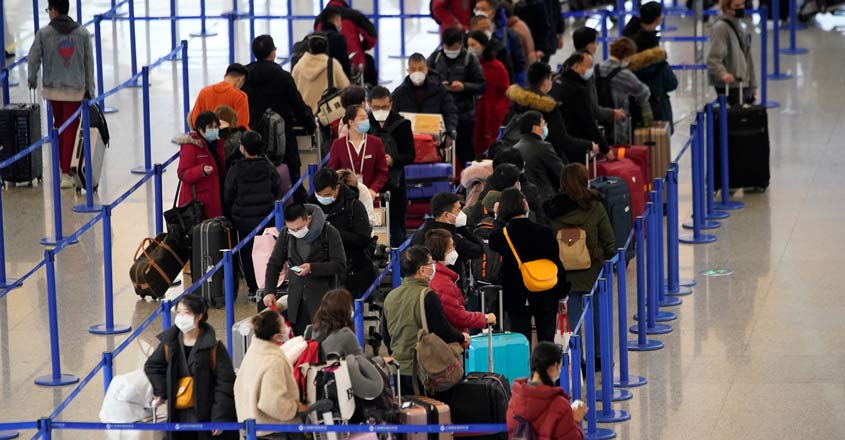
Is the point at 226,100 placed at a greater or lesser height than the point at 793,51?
lesser

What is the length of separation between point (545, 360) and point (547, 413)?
258 mm

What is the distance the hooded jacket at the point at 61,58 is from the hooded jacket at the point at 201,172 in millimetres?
3153

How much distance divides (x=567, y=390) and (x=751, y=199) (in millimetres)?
7056

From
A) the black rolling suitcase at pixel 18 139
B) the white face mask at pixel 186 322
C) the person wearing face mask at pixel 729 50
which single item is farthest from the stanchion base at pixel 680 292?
the black rolling suitcase at pixel 18 139

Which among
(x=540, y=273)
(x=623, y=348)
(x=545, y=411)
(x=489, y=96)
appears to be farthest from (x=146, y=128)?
(x=545, y=411)

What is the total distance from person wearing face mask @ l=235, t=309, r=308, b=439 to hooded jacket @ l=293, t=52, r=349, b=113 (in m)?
6.51

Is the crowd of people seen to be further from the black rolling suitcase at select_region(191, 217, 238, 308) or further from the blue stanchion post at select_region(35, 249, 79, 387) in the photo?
the blue stanchion post at select_region(35, 249, 79, 387)

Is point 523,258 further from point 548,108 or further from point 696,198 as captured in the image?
point 696,198

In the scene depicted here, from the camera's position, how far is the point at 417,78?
14.2 meters

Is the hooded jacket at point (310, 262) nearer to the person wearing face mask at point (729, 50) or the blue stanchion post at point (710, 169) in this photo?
the blue stanchion post at point (710, 169)

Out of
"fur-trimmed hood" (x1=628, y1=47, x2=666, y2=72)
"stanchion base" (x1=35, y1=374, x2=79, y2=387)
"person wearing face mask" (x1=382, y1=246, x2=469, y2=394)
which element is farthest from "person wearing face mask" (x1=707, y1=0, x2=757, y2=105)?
"person wearing face mask" (x1=382, y1=246, x2=469, y2=394)

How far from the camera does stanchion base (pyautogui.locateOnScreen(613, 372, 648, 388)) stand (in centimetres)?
1123

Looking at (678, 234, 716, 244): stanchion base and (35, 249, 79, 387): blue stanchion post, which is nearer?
(35, 249, 79, 387): blue stanchion post

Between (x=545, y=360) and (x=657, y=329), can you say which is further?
(x=657, y=329)
